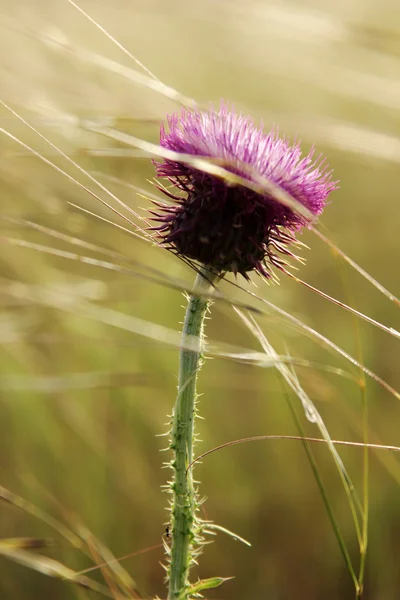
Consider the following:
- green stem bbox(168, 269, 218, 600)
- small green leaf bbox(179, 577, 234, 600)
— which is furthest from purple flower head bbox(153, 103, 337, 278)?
small green leaf bbox(179, 577, 234, 600)

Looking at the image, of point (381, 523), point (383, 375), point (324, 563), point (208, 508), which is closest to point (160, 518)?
point (208, 508)

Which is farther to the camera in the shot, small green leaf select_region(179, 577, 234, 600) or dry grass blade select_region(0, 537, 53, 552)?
small green leaf select_region(179, 577, 234, 600)

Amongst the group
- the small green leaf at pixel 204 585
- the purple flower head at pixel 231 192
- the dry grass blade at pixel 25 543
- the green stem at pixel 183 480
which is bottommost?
the small green leaf at pixel 204 585

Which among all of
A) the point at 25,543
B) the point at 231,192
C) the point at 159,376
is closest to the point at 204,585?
the point at 25,543

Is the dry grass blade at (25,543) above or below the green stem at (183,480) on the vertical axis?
below

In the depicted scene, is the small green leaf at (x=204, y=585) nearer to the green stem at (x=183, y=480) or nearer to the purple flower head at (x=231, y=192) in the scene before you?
the green stem at (x=183, y=480)

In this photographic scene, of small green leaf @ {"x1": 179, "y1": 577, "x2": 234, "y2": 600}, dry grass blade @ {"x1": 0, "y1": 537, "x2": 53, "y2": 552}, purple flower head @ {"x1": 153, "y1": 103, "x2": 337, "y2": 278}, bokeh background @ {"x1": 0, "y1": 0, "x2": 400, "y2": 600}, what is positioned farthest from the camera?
bokeh background @ {"x1": 0, "y1": 0, "x2": 400, "y2": 600}

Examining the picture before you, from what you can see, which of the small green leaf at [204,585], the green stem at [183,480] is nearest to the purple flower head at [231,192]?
the green stem at [183,480]

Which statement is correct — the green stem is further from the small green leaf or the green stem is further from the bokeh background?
the bokeh background
